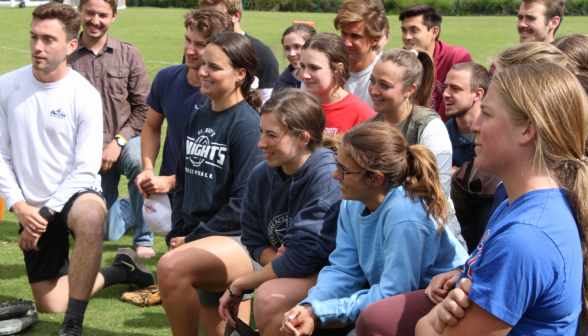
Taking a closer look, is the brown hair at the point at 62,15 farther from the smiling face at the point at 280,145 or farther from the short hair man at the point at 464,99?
the short hair man at the point at 464,99

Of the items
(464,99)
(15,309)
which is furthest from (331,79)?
(15,309)

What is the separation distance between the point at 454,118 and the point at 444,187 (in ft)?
3.27

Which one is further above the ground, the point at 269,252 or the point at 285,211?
the point at 285,211

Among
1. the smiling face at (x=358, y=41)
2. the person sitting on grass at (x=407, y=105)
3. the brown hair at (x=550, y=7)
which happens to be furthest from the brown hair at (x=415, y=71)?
the brown hair at (x=550, y=7)

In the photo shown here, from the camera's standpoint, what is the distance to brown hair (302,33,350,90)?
3.95 metres

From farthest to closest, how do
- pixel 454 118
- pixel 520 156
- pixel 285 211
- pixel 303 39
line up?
pixel 303 39, pixel 454 118, pixel 285 211, pixel 520 156

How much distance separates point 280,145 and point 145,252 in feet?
8.44

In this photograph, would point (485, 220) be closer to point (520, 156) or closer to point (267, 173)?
point (267, 173)

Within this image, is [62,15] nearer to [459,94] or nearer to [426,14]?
[459,94]

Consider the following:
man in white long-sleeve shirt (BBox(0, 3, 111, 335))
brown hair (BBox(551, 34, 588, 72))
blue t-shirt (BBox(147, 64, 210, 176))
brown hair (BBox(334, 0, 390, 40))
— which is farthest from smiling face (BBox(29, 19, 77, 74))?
brown hair (BBox(551, 34, 588, 72))

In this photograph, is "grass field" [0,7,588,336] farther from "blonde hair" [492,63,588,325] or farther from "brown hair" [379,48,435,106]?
"blonde hair" [492,63,588,325]

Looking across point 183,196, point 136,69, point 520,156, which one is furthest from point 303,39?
point 520,156

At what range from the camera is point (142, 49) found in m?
19.4

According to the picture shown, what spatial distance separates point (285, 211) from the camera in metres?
2.99
